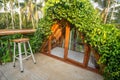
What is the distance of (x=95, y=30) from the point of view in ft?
11.3

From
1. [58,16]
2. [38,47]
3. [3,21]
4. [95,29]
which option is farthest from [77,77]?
[3,21]

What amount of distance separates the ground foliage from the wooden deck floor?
0.73m

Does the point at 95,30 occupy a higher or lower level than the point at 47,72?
higher

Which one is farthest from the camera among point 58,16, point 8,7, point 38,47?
point 8,7

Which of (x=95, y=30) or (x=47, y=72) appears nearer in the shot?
(x=95, y=30)

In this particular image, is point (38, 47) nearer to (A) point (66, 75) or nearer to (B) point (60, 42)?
(B) point (60, 42)

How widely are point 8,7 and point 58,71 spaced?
21051 millimetres

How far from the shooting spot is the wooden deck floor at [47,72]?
3.70 meters

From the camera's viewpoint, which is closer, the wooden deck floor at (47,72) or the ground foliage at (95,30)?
the ground foliage at (95,30)

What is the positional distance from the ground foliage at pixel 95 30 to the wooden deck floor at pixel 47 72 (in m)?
0.73

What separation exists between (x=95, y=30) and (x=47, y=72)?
1912mm

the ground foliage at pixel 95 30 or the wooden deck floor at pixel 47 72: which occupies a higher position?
the ground foliage at pixel 95 30

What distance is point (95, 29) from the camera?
3463 millimetres

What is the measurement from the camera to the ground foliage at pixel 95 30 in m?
3.13
